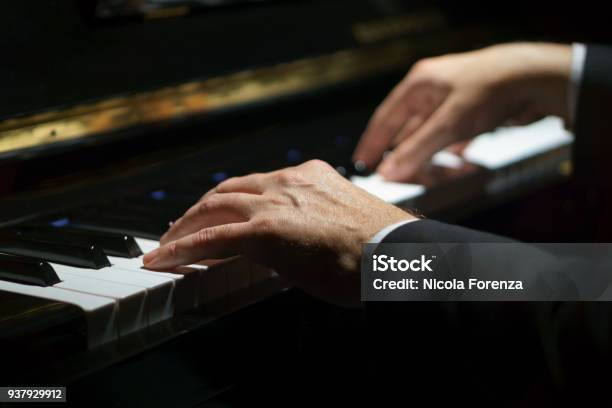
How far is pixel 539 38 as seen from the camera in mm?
1974

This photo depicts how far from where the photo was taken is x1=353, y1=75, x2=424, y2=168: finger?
137 centimetres

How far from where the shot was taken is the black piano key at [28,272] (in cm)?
82

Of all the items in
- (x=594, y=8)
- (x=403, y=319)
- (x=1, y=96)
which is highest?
(x=594, y=8)

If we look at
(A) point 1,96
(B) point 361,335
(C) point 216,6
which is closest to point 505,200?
(B) point 361,335

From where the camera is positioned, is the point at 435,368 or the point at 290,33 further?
the point at 290,33

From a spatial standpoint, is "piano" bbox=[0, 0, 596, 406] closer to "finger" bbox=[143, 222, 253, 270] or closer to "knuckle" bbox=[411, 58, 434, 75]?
"finger" bbox=[143, 222, 253, 270]

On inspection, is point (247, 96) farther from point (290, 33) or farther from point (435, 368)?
point (435, 368)

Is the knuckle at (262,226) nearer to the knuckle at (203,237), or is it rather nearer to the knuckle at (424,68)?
the knuckle at (203,237)

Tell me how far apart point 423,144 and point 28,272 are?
0.70m

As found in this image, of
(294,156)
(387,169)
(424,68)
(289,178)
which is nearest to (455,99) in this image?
(424,68)

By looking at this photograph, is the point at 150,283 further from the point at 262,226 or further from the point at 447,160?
the point at 447,160

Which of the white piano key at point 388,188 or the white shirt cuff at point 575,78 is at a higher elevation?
the white shirt cuff at point 575,78

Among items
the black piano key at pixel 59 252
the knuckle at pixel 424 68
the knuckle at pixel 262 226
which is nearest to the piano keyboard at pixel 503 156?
the knuckle at pixel 424 68

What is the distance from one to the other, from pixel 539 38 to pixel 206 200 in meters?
1.31
